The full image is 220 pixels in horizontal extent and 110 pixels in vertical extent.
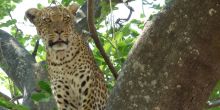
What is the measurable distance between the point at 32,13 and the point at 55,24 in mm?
382

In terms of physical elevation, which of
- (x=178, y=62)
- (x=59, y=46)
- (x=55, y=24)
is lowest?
(x=59, y=46)

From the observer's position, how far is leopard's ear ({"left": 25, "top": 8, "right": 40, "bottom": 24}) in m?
5.96

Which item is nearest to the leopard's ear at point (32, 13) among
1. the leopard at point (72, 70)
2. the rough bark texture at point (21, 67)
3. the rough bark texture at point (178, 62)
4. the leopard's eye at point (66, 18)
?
the leopard at point (72, 70)

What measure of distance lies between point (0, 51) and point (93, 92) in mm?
1273

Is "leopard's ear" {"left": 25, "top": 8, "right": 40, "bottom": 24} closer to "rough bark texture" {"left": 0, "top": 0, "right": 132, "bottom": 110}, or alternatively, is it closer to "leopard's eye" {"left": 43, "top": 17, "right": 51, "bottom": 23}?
"leopard's eye" {"left": 43, "top": 17, "right": 51, "bottom": 23}

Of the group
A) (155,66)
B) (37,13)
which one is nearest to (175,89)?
(155,66)

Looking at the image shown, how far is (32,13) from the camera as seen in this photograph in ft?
19.6

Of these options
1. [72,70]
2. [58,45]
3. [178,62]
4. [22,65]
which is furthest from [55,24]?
[178,62]

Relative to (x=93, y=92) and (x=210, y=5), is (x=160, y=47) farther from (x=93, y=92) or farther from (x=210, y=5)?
(x=93, y=92)

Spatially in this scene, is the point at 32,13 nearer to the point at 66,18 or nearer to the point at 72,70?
the point at 66,18

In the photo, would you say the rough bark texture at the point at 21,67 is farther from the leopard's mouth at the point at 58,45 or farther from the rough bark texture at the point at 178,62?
the rough bark texture at the point at 178,62

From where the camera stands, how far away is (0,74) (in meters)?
7.40

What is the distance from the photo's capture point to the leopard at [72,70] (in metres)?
5.90

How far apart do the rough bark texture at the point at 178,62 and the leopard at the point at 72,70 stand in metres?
3.46
